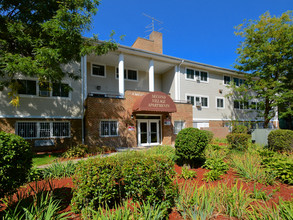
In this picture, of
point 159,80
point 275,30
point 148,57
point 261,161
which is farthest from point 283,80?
point 261,161

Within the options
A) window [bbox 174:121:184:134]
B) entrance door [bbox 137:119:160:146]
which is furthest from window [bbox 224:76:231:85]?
entrance door [bbox 137:119:160:146]

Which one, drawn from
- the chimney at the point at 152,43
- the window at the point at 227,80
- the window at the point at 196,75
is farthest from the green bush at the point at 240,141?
the chimney at the point at 152,43

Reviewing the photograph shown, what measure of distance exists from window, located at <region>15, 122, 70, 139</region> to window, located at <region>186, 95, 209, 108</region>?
1373cm

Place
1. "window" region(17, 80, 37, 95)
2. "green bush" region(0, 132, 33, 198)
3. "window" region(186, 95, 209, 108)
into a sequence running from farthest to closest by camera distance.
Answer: "window" region(186, 95, 209, 108) < "window" region(17, 80, 37, 95) < "green bush" region(0, 132, 33, 198)

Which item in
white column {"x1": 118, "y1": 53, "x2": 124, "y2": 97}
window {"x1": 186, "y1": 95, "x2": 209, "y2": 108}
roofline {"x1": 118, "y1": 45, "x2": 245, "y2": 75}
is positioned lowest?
window {"x1": 186, "y1": 95, "x2": 209, "y2": 108}

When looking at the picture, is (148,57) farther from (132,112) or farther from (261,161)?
(261,161)

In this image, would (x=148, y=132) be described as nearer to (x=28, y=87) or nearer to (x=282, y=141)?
(x=282, y=141)

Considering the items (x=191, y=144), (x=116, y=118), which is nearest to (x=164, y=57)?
Answer: (x=116, y=118)

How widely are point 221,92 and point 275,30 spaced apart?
28.4ft

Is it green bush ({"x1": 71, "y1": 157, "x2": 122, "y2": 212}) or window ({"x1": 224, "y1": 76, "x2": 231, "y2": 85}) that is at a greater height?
window ({"x1": 224, "y1": 76, "x2": 231, "y2": 85})

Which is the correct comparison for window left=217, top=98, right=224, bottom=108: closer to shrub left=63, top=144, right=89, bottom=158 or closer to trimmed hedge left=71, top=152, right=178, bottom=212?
shrub left=63, top=144, right=89, bottom=158

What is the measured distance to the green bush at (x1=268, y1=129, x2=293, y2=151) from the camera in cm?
782

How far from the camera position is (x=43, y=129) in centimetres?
1171

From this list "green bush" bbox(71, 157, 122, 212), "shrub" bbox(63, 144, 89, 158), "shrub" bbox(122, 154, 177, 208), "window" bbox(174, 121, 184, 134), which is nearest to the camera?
"green bush" bbox(71, 157, 122, 212)
